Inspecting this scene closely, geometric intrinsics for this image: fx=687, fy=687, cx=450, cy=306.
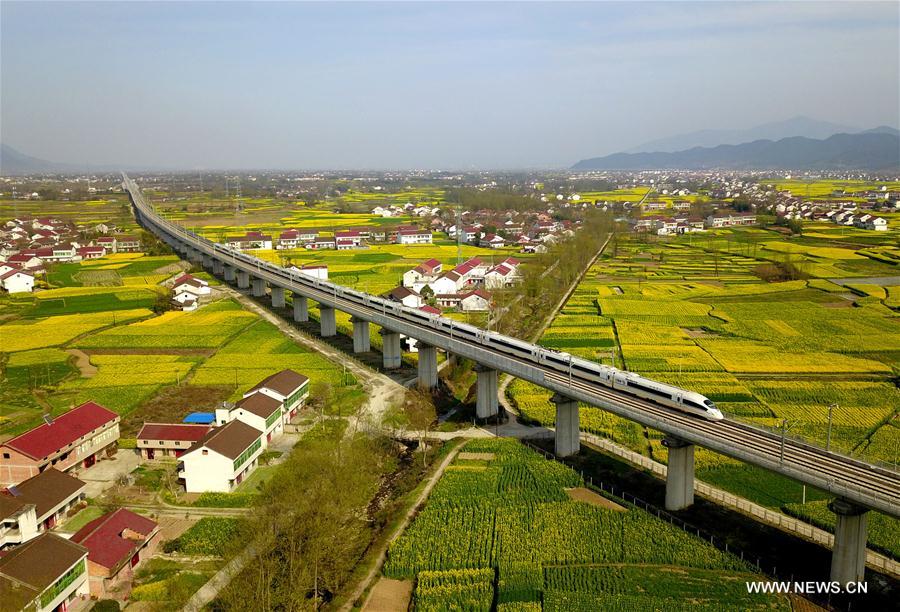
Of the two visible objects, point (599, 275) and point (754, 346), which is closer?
point (754, 346)

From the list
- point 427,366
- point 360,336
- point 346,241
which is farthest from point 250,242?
point 427,366

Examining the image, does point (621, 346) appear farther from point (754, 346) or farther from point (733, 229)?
point (733, 229)

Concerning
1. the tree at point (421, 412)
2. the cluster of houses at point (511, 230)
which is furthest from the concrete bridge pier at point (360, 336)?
the cluster of houses at point (511, 230)

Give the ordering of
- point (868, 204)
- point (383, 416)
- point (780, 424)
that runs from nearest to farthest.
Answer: point (780, 424)
point (383, 416)
point (868, 204)

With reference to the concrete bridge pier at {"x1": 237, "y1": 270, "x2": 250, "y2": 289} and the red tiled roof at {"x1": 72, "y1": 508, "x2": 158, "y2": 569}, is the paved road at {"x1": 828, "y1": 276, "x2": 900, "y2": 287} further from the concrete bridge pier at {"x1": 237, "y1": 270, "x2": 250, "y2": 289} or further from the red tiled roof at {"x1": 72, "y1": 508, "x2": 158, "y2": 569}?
the red tiled roof at {"x1": 72, "y1": 508, "x2": 158, "y2": 569}

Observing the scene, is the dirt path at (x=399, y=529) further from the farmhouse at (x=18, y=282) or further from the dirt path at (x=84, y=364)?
the farmhouse at (x=18, y=282)

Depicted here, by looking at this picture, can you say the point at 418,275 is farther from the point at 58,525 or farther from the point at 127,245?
the point at 127,245

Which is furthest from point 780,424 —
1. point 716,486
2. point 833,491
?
point 833,491
